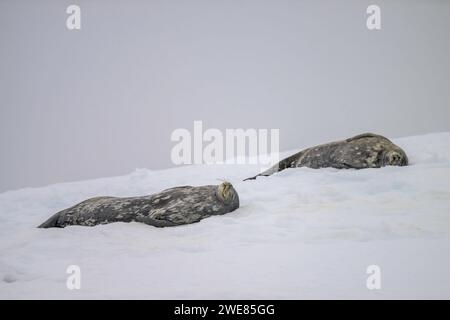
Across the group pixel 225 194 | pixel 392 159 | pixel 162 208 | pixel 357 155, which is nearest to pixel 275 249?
pixel 225 194

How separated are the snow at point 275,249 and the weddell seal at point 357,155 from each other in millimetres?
757

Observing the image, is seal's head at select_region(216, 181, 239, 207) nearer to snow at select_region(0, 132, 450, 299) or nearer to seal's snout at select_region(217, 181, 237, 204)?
seal's snout at select_region(217, 181, 237, 204)

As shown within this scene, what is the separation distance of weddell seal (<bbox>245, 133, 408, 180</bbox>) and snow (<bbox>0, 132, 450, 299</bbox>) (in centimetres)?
76

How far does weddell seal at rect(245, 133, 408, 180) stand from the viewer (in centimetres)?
739

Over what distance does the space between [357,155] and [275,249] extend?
4749 mm

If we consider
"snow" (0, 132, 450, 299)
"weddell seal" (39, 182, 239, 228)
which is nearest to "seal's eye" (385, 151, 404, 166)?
"snow" (0, 132, 450, 299)

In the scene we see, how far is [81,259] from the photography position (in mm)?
3566

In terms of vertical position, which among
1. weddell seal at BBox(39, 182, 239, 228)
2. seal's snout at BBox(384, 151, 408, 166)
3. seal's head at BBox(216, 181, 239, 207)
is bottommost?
weddell seal at BBox(39, 182, 239, 228)

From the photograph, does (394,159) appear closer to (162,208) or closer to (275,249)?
(162,208)

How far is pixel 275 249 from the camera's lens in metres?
3.43

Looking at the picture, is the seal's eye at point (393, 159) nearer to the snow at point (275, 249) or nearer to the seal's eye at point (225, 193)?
the snow at point (275, 249)

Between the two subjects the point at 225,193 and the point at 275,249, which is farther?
the point at 225,193

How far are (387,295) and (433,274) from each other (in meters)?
0.54
